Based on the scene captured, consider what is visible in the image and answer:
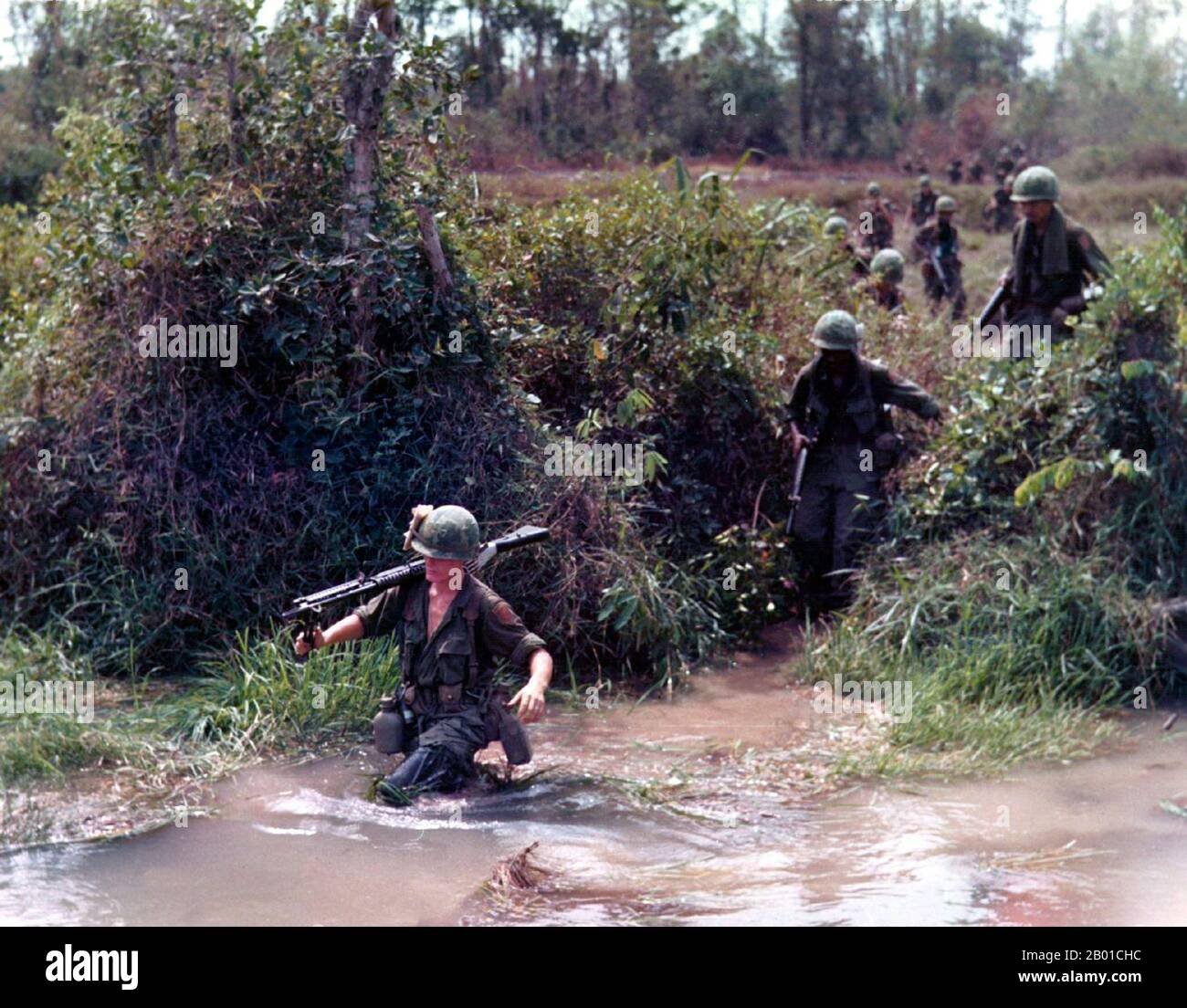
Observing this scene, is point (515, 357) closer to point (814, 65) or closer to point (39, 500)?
point (39, 500)

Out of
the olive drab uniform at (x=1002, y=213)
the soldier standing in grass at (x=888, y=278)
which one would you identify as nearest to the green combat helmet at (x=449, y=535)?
the soldier standing in grass at (x=888, y=278)

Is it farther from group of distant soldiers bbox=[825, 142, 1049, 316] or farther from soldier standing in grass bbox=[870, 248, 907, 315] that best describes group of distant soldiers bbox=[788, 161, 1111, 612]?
soldier standing in grass bbox=[870, 248, 907, 315]

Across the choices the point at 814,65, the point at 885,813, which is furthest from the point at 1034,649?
the point at 814,65

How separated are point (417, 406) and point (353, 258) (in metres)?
0.82

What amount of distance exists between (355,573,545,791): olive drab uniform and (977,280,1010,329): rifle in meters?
4.97

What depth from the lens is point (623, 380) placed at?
28.1ft

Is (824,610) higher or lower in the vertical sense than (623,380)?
lower

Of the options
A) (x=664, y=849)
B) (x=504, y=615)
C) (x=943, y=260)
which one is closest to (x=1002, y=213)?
(x=943, y=260)

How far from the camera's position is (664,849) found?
543 cm

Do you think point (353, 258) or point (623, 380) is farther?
point (623, 380)

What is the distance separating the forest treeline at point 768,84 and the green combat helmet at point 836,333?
5.44 m

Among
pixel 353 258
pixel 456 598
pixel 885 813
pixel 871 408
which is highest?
pixel 353 258

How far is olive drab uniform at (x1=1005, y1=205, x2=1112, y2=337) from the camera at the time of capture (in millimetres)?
9156

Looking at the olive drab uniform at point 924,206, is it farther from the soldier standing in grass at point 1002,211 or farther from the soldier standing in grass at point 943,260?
the soldier standing in grass at point 1002,211
